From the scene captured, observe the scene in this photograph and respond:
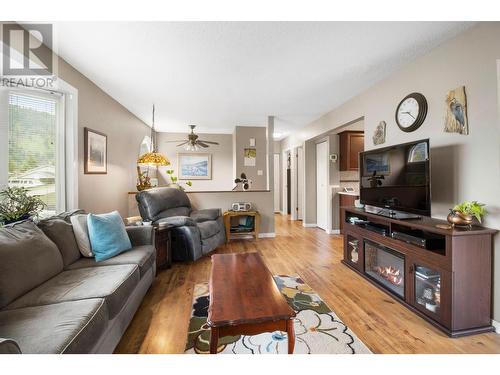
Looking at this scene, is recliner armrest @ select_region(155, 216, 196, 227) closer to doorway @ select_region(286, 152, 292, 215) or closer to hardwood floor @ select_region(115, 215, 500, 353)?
hardwood floor @ select_region(115, 215, 500, 353)

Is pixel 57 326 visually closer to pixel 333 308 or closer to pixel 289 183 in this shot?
pixel 333 308

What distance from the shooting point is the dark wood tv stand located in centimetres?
160

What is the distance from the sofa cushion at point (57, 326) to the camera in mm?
940

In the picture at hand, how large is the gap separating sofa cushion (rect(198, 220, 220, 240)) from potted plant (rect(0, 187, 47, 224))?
1.84 m

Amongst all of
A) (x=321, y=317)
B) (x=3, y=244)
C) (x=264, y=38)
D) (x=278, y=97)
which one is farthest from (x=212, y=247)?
(x=264, y=38)

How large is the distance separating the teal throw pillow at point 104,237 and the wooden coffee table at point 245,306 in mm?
1016

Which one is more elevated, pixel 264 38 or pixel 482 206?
pixel 264 38

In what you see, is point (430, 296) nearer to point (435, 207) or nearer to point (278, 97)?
point (435, 207)

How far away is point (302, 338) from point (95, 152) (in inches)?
123

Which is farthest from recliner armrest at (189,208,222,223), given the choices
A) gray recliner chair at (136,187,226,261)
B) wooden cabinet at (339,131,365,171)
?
wooden cabinet at (339,131,365,171)

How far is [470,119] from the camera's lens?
1825 mm

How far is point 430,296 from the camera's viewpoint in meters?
1.81
